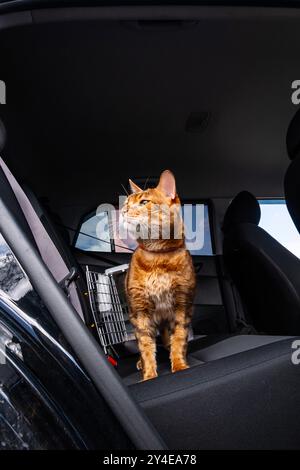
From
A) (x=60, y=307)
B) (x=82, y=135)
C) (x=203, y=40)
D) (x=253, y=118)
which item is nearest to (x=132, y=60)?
(x=203, y=40)

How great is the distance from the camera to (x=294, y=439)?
792mm

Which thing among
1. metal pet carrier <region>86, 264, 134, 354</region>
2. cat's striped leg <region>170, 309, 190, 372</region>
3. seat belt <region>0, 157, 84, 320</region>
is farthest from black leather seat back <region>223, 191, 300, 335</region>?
seat belt <region>0, 157, 84, 320</region>

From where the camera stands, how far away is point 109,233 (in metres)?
2.79

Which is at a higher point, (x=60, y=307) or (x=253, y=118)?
(x=253, y=118)

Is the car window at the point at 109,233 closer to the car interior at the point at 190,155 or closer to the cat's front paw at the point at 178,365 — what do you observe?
the car interior at the point at 190,155

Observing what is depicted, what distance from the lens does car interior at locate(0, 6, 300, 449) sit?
786 millimetres

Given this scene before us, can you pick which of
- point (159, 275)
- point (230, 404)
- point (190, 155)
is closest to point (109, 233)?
point (190, 155)

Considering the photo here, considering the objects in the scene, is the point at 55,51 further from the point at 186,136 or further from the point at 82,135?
the point at 186,136

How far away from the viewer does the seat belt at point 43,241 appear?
1135mm

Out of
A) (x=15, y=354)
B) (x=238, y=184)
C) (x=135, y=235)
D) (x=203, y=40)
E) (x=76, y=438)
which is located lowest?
(x=76, y=438)

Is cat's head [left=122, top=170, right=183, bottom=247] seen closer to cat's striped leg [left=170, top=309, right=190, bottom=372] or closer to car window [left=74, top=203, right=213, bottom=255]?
cat's striped leg [left=170, top=309, right=190, bottom=372]

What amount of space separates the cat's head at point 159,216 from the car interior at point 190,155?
339 mm

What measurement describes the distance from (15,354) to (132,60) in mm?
1372

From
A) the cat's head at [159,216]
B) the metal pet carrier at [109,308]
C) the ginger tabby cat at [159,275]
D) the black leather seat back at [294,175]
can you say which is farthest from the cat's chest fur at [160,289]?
the black leather seat back at [294,175]
